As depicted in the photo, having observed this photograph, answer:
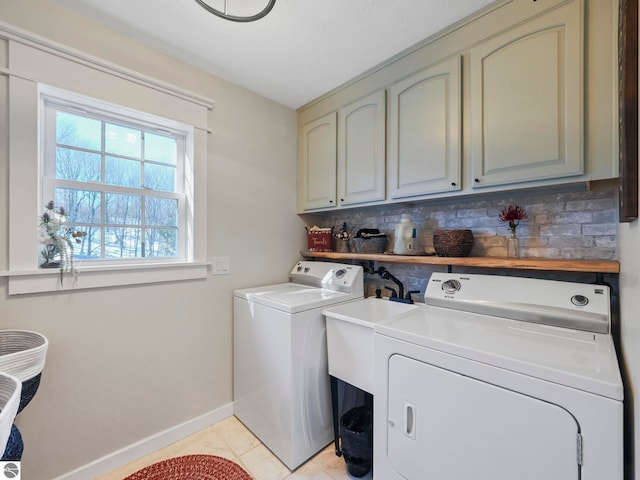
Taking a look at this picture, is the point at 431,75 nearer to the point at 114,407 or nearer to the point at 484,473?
the point at 484,473

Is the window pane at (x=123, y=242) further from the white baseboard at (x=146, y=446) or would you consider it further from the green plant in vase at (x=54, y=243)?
the white baseboard at (x=146, y=446)

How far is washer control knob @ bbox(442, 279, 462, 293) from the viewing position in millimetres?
1551

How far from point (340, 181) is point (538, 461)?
A: 175cm

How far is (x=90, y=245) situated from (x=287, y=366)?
131 cm

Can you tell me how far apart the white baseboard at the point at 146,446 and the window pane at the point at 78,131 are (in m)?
1.74

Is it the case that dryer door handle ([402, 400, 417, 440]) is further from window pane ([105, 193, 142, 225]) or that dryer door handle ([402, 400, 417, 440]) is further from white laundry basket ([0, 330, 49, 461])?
window pane ([105, 193, 142, 225])

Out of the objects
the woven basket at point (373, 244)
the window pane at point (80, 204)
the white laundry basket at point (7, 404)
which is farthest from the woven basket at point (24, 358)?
the woven basket at point (373, 244)

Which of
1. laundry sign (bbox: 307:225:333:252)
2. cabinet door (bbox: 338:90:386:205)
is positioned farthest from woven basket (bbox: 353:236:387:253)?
laundry sign (bbox: 307:225:333:252)

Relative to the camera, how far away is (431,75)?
1588 millimetres

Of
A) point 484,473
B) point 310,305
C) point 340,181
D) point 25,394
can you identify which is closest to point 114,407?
point 25,394

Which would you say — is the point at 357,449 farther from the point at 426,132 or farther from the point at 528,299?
the point at 426,132

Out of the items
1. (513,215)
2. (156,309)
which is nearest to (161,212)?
(156,309)

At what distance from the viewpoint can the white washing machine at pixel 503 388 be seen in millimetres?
798

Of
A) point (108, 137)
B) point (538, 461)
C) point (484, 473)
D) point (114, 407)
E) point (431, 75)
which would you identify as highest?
point (431, 75)
